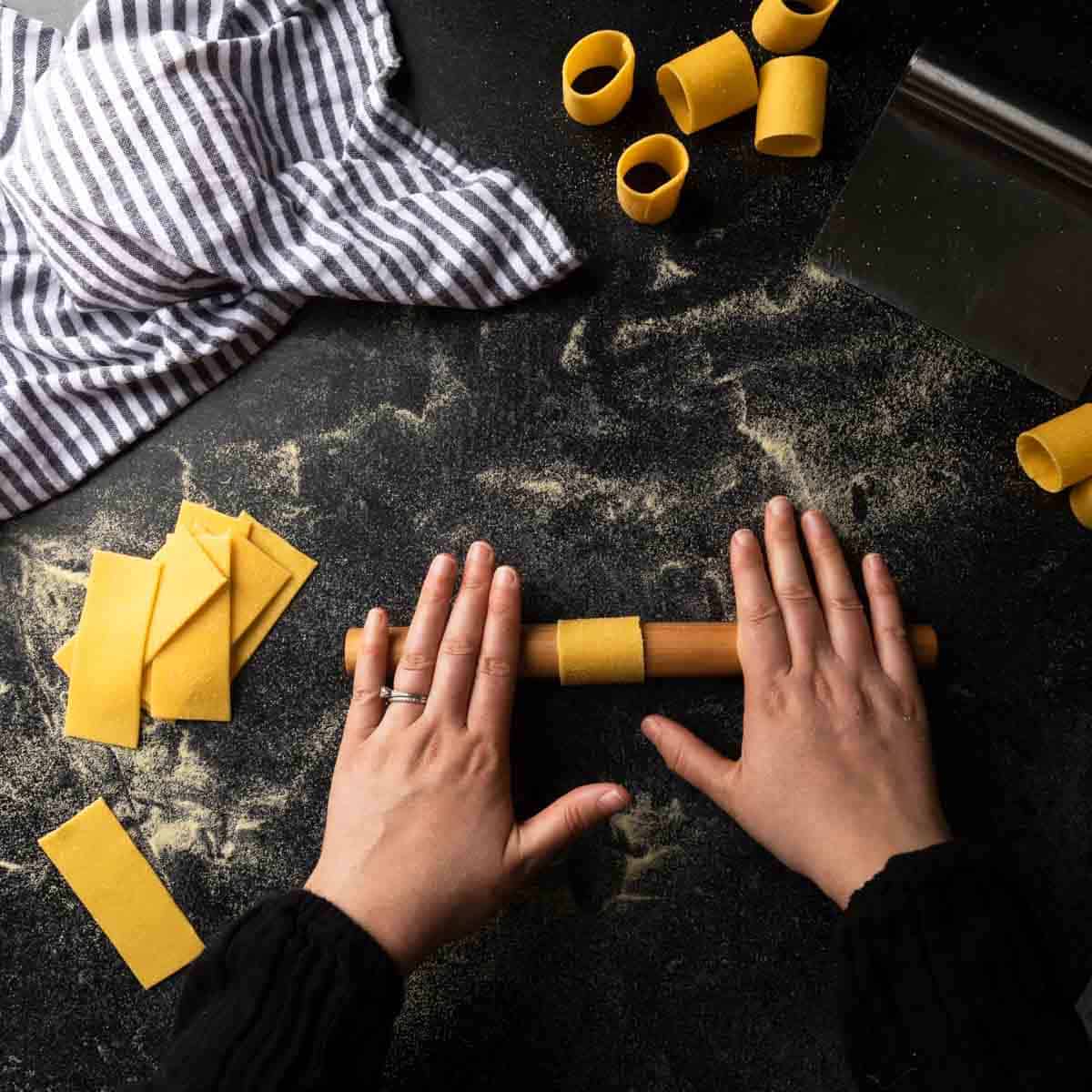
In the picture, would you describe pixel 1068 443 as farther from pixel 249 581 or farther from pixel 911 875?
pixel 249 581

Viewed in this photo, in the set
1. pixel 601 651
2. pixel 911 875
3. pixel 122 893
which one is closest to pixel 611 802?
pixel 601 651

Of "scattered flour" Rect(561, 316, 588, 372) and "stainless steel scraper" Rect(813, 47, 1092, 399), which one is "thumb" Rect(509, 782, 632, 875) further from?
"stainless steel scraper" Rect(813, 47, 1092, 399)

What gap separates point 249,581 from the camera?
1.11m

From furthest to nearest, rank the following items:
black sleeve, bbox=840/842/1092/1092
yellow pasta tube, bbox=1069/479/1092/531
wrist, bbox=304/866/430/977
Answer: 1. yellow pasta tube, bbox=1069/479/1092/531
2. wrist, bbox=304/866/430/977
3. black sleeve, bbox=840/842/1092/1092

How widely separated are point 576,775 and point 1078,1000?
0.58 metres

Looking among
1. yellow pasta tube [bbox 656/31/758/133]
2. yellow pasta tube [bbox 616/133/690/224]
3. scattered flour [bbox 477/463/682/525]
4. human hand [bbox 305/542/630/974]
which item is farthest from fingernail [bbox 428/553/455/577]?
yellow pasta tube [bbox 656/31/758/133]

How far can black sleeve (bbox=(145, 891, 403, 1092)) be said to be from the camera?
82cm

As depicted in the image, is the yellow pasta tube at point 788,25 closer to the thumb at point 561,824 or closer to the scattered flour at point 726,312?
the scattered flour at point 726,312

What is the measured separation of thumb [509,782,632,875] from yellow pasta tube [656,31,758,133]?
779mm

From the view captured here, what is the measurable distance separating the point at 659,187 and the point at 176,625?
2.50 feet

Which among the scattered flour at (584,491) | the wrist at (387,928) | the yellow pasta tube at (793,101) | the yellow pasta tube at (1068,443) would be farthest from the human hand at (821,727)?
the yellow pasta tube at (793,101)

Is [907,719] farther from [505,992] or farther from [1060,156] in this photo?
[1060,156]

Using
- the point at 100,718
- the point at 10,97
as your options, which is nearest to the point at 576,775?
the point at 100,718

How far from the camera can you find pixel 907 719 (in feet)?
3.33
